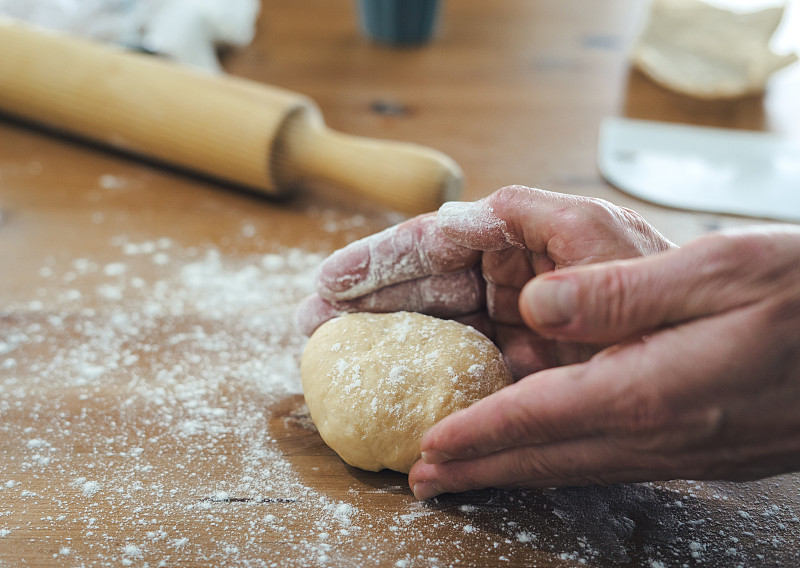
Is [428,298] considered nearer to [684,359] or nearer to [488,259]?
[488,259]

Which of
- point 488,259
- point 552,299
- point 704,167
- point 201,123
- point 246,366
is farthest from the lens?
point 704,167

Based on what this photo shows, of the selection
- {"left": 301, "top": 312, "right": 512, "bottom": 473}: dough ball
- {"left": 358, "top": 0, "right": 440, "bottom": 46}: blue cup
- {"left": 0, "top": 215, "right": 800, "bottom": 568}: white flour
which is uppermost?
{"left": 358, "top": 0, "right": 440, "bottom": 46}: blue cup

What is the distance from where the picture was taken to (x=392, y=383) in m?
0.88

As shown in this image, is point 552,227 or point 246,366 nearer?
point 552,227

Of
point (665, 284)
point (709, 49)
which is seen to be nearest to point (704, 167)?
point (709, 49)

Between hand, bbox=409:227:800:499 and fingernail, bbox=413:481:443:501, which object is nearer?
hand, bbox=409:227:800:499

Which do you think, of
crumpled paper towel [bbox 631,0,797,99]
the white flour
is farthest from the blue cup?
the white flour

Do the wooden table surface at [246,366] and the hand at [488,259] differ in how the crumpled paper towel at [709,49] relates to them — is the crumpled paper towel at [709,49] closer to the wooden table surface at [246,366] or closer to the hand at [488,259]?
the wooden table surface at [246,366]

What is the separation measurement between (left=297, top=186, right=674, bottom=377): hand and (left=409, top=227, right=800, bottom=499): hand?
0.50ft

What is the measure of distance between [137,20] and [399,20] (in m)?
→ 0.81

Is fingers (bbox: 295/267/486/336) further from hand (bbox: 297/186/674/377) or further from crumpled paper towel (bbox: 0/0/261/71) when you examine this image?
crumpled paper towel (bbox: 0/0/261/71)

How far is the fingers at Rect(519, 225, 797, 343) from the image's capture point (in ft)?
2.10

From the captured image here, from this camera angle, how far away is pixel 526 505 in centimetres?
86

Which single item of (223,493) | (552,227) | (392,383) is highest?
(552,227)
